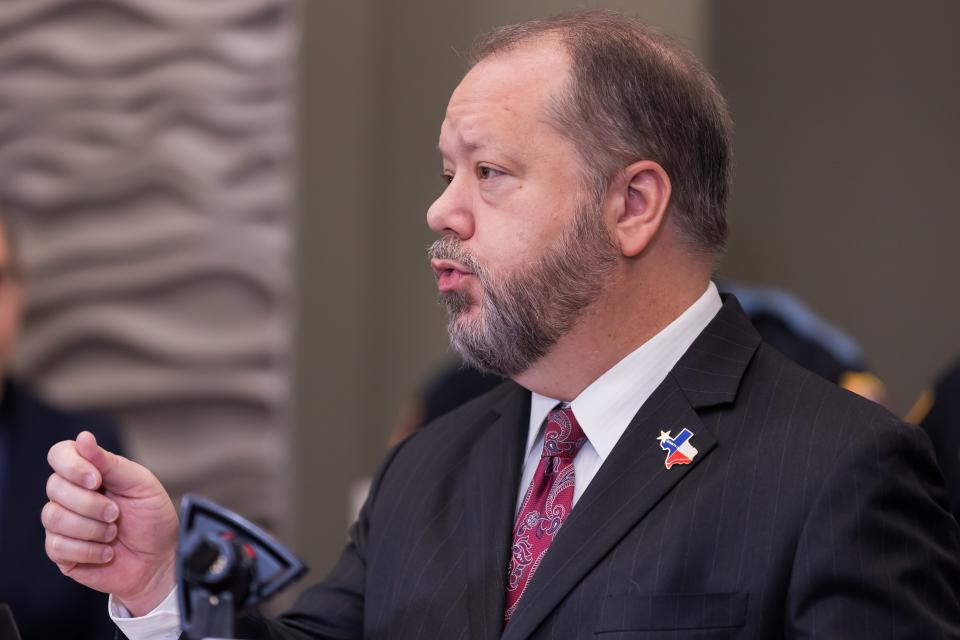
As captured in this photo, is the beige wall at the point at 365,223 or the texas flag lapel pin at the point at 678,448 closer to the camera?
the texas flag lapel pin at the point at 678,448

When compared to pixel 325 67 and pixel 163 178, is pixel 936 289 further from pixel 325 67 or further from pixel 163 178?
pixel 163 178

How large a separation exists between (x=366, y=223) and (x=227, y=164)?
1.91ft

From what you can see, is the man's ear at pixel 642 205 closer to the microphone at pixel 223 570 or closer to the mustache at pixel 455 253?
the mustache at pixel 455 253

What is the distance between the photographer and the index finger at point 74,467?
1.36 meters

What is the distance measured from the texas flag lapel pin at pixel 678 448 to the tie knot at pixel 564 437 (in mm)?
129

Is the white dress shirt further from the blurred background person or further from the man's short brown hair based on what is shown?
the blurred background person

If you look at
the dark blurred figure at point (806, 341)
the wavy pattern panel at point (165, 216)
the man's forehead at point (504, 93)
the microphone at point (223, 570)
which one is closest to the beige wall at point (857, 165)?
the dark blurred figure at point (806, 341)

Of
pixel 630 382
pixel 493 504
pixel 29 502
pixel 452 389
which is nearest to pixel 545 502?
pixel 493 504

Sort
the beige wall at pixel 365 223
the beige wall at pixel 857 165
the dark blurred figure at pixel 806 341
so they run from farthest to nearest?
the beige wall at pixel 365 223
the beige wall at pixel 857 165
the dark blurred figure at pixel 806 341

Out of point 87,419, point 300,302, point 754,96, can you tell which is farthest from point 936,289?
point 87,419

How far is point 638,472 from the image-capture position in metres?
1.47

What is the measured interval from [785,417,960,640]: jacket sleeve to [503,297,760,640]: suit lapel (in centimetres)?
17

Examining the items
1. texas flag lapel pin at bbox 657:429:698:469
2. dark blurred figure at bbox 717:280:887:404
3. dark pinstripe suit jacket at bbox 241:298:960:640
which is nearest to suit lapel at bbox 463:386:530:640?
dark pinstripe suit jacket at bbox 241:298:960:640

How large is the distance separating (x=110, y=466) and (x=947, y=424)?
4.91 ft
